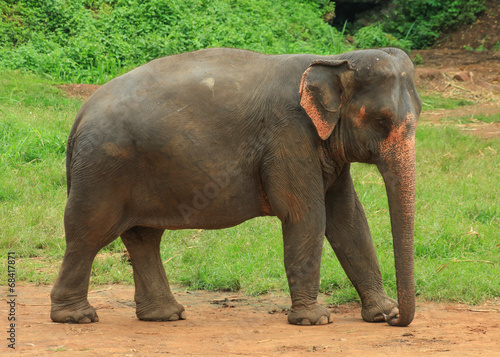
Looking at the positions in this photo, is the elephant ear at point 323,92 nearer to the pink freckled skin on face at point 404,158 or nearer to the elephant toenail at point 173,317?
the pink freckled skin on face at point 404,158

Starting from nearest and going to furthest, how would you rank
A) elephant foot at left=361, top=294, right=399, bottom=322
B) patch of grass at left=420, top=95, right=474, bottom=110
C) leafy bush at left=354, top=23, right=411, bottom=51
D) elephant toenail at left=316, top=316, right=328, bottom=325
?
elephant toenail at left=316, top=316, right=328, bottom=325 < elephant foot at left=361, top=294, right=399, bottom=322 < patch of grass at left=420, top=95, right=474, bottom=110 < leafy bush at left=354, top=23, right=411, bottom=51

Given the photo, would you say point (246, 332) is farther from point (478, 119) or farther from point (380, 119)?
point (478, 119)

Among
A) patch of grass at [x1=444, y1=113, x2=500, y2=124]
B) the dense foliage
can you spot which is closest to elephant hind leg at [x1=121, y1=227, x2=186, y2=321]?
the dense foliage

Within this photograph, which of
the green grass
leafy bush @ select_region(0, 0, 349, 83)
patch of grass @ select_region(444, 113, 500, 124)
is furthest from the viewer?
leafy bush @ select_region(0, 0, 349, 83)

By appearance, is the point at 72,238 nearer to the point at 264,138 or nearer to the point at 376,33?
the point at 264,138

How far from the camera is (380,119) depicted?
425cm

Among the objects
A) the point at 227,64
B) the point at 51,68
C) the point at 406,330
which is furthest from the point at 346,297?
the point at 51,68

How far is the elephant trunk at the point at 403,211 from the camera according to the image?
4.12 meters

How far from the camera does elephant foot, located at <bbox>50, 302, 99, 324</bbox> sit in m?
4.45

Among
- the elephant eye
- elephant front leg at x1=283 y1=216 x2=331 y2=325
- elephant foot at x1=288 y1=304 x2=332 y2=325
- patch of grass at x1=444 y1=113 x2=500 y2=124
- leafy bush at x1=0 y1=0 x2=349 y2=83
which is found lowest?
elephant foot at x1=288 y1=304 x2=332 y2=325

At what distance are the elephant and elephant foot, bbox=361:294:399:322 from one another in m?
0.09

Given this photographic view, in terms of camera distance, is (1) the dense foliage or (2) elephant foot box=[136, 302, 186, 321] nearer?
(2) elephant foot box=[136, 302, 186, 321]

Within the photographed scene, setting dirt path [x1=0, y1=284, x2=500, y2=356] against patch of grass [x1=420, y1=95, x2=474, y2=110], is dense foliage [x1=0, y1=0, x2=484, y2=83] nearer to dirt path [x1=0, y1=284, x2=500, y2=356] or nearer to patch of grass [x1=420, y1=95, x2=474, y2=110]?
patch of grass [x1=420, y1=95, x2=474, y2=110]

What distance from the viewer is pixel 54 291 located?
448 centimetres
